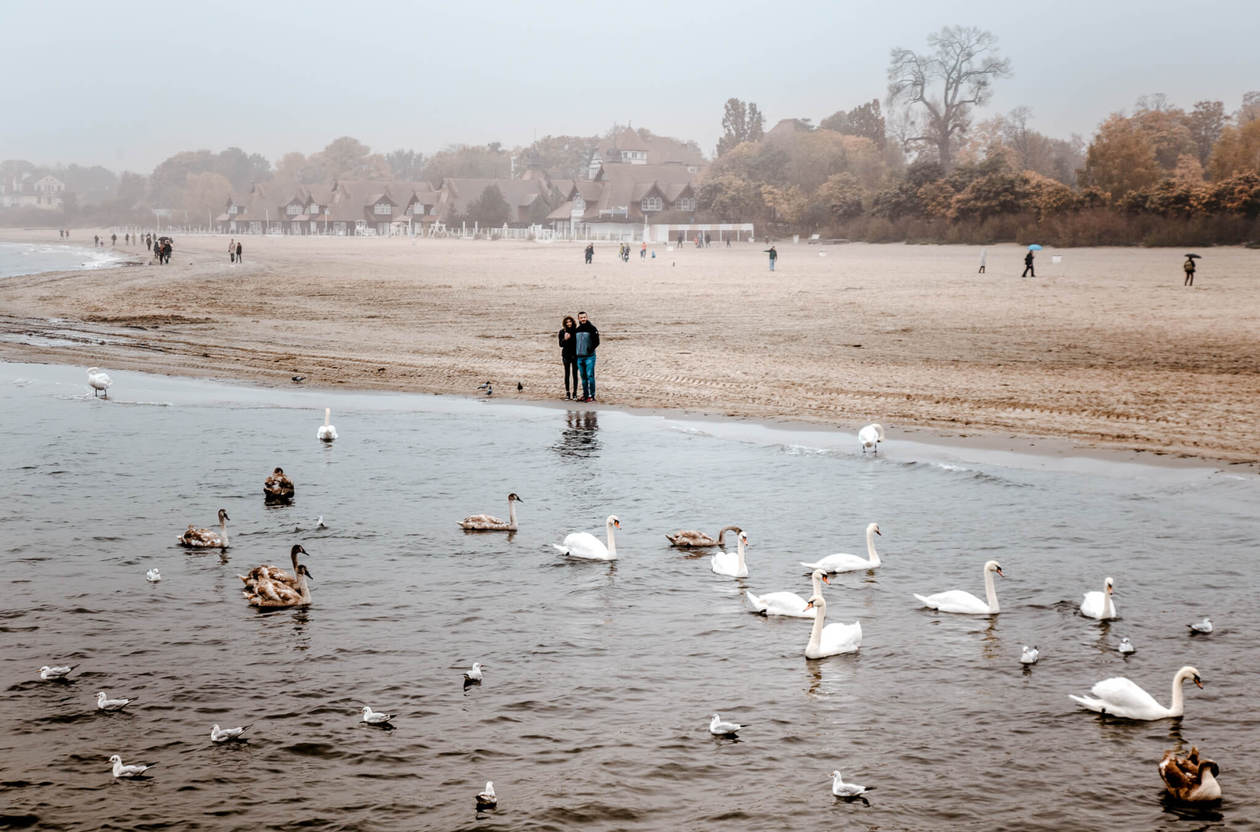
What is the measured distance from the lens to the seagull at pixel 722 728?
9898mm

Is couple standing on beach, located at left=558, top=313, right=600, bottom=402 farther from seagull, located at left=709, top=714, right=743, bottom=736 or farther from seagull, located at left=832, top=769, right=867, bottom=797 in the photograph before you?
seagull, located at left=832, top=769, right=867, bottom=797

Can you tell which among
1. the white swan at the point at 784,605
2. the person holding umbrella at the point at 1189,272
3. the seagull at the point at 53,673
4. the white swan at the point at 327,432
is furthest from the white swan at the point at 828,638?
the person holding umbrella at the point at 1189,272

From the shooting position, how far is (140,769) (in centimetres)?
919

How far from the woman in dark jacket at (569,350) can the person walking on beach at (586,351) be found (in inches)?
2.9

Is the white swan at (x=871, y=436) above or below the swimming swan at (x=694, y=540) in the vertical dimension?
above

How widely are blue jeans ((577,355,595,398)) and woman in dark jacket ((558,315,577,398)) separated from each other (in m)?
0.23

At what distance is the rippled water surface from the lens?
9.05 m

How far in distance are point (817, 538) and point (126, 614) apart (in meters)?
8.85

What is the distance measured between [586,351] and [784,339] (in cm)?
1189

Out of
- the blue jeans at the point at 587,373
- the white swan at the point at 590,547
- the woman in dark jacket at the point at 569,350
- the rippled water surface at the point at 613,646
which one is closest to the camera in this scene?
the rippled water surface at the point at 613,646

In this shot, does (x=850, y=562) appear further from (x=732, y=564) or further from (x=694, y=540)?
(x=694, y=540)

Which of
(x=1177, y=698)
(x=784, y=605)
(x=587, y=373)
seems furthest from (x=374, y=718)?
(x=587, y=373)

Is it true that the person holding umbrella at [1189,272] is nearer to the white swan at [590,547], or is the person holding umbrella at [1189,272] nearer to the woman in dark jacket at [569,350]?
the woman in dark jacket at [569,350]

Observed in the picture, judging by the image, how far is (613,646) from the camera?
12.1 meters
